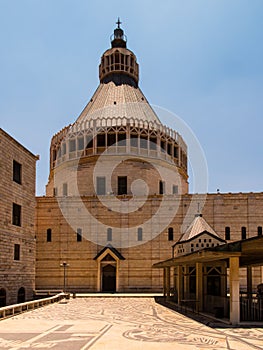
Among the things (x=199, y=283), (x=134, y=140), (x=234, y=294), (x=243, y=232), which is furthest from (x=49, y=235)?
(x=234, y=294)

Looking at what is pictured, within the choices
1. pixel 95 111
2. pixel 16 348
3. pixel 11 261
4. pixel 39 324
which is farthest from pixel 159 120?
pixel 16 348

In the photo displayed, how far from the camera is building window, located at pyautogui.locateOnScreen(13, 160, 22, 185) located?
31172mm

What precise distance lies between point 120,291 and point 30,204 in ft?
41.1

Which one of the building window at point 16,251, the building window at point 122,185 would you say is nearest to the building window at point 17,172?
the building window at point 16,251

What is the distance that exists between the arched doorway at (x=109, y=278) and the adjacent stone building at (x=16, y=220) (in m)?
9.64

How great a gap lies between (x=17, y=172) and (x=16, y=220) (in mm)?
3266

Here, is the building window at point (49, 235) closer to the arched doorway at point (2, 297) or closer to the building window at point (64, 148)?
the building window at point (64, 148)

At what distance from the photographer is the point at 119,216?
138 ft

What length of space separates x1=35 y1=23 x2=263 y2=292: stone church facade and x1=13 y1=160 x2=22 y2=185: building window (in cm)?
1087

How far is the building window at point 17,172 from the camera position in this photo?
102 ft

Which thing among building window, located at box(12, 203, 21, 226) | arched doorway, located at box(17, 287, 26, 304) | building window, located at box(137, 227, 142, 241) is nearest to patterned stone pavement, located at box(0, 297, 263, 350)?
arched doorway, located at box(17, 287, 26, 304)

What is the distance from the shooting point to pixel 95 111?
50406 millimetres

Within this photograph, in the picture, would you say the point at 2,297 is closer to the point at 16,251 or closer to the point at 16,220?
the point at 16,251

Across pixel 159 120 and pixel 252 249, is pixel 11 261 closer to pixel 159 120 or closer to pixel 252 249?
pixel 252 249
